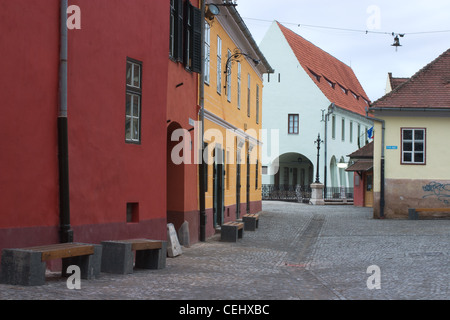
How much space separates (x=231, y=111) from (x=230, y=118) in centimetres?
36

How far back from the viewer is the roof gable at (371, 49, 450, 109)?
87.8 feet

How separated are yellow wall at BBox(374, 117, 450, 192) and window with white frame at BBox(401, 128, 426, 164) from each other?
148mm

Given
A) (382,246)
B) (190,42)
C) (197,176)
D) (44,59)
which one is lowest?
(382,246)

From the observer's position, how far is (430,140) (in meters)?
26.9

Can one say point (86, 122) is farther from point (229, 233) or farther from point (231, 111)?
point (231, 111)

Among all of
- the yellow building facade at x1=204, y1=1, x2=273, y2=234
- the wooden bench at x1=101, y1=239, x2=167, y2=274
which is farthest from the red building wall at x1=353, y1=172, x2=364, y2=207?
the wooden bench at x1=101, y1=239, x2=167, y2=274

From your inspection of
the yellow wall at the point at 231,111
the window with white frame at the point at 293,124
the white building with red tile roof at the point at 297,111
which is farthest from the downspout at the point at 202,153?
the window with white frame at the point at 293,124

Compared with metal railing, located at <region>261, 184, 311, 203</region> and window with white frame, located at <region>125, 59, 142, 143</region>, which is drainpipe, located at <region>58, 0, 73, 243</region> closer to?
window with white frame, located at <region>125, 59, 142, 143</region>

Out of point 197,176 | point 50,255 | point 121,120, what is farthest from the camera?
point 197,176

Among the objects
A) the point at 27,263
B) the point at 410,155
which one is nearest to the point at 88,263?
the point at 27,263

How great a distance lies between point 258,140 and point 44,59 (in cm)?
2040
